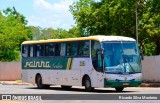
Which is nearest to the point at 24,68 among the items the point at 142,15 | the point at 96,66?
the point at 96,66

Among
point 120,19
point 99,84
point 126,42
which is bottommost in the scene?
point 99,84

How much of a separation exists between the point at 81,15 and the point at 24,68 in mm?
12732

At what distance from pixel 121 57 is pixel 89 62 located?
2074 millimetres

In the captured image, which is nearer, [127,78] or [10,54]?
[127,78]

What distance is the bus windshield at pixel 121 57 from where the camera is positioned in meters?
26.6

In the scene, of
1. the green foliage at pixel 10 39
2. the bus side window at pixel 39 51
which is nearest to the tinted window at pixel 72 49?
the bus side window at pixel 39 51

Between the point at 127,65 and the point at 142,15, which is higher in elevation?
the point at 142,15

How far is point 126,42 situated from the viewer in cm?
2766

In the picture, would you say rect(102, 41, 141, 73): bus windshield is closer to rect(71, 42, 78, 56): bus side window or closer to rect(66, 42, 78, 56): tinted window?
rect(71, 42, 78, 56): bus side window

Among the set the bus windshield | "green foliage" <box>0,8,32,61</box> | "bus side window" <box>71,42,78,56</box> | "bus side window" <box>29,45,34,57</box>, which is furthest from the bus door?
"green foliage" <box>0,8,32,61</box>

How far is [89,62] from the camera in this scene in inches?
1100

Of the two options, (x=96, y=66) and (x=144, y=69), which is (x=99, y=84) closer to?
(x=96, y=66)

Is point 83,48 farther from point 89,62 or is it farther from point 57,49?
point 57,49

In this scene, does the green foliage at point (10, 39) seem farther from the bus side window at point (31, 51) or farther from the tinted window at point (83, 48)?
the tinted window at point (83, 48)
